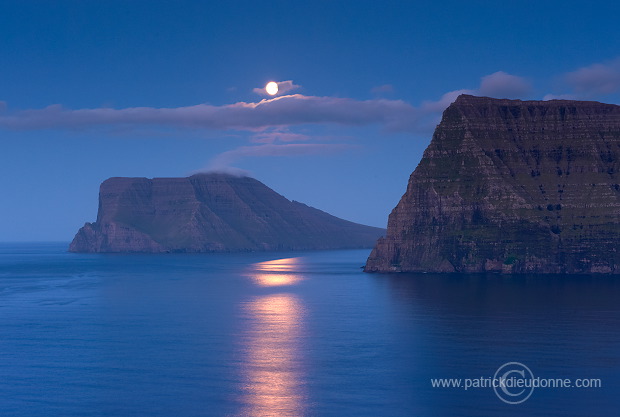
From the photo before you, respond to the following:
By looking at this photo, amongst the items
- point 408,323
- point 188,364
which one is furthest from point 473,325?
point 188,364

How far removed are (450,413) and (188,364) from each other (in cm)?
3683

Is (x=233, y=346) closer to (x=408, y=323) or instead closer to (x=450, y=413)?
(x=408, y=323)

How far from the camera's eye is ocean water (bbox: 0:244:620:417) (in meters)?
77.8

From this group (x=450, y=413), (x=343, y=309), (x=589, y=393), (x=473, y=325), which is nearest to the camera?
(x=450, y=413)

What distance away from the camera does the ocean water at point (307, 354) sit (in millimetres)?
77812

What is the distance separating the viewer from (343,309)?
15275 centimetres

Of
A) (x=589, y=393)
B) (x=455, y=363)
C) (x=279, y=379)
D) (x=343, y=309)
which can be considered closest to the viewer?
(x=589, y=393)

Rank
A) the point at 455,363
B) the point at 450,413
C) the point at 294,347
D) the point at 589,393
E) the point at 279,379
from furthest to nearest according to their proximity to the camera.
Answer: the point at 294,347, the point at 455,363, the point at 279,379, the point at 589,393, the point at 450,413

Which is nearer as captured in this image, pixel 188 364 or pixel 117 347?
pixel 188 364

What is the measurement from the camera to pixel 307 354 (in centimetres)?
10281

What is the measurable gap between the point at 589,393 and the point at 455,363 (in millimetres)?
19023

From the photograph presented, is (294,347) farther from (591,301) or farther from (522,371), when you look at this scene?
(591,301)

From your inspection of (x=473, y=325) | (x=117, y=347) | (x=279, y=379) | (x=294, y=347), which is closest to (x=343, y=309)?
(x=473, y=325)

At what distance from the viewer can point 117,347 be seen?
10969 cm
